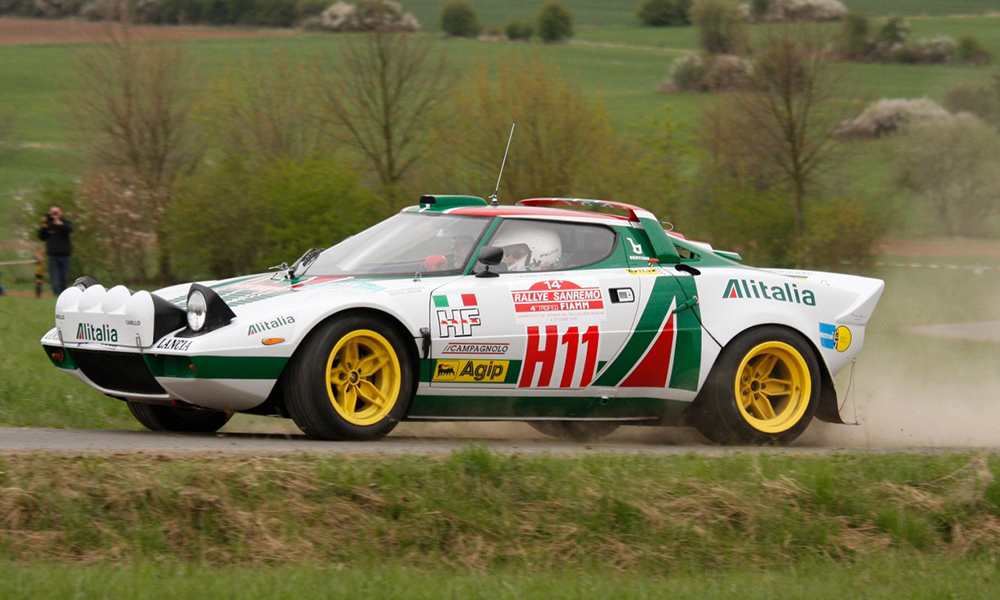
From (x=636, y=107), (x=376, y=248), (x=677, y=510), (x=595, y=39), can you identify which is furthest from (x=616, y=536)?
(x=595, y=39)

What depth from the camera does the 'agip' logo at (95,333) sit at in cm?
751

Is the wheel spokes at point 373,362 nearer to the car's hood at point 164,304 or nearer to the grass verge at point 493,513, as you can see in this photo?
the car's hood at point 164,304

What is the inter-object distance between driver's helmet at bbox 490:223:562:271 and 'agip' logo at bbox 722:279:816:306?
4.11ft

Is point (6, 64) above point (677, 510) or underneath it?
above

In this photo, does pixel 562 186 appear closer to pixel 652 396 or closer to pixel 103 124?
pixel 103 124

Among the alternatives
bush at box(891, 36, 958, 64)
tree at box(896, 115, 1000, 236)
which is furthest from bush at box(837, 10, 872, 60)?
bush at box(891, 36, 958, 64)

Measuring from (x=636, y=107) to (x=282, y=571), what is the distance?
53584 mm

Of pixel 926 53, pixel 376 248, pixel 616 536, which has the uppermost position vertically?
pixel 926 53

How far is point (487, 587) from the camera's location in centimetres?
552

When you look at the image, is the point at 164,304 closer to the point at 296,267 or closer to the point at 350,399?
the point at 350,399

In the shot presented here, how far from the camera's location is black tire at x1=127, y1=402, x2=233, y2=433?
28.0ft

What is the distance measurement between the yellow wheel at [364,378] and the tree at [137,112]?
25784 mm

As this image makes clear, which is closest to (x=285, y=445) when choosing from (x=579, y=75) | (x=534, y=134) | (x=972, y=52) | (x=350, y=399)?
(x=350, y=399)

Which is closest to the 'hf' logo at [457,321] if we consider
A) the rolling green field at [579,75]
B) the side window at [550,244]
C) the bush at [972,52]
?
the side window at [550,244]
